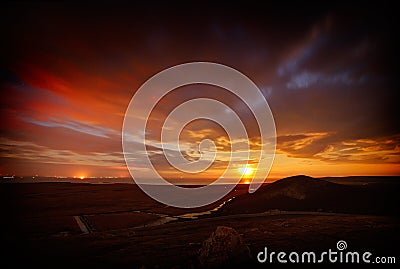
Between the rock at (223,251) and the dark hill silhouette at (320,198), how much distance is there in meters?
18.5

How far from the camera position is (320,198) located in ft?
97.9

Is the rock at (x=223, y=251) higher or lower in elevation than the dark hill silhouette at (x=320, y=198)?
lower

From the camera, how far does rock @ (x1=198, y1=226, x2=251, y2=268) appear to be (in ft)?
39.6

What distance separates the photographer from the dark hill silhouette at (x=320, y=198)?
86.3 ft

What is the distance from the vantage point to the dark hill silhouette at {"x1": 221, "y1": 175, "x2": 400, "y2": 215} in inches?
1036

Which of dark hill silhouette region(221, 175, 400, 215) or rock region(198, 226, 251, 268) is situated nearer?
rock region(198, 226, 251, 268)

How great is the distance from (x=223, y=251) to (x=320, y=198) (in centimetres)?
2217

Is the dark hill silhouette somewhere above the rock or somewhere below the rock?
above

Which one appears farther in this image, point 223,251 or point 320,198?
point 320,198

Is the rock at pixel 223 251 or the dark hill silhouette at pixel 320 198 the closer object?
the rock at pixel 223 251

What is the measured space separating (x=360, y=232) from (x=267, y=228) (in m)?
6.38

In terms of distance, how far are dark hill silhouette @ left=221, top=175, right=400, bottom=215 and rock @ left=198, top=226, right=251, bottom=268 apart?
1846cm

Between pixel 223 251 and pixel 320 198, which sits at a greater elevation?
pixel 320 198

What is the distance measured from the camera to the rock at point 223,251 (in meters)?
12.1
